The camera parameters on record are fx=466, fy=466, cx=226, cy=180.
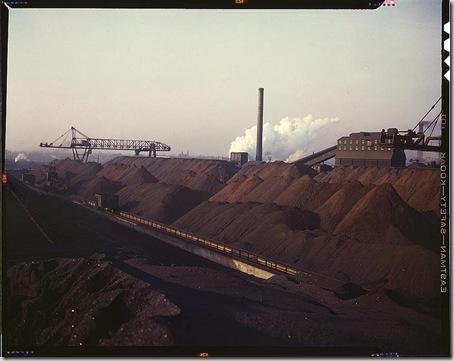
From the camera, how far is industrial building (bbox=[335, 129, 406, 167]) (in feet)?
138

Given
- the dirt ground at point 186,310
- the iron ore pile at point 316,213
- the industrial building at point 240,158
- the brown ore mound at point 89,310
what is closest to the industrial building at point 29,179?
the iron ore pile at point 316,213

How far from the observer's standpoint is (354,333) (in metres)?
13.5

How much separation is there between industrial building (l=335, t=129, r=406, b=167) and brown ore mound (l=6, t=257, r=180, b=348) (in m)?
30.6

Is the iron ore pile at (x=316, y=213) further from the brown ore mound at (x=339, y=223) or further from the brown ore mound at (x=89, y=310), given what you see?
the brown ore mound at (x=89, y=310)

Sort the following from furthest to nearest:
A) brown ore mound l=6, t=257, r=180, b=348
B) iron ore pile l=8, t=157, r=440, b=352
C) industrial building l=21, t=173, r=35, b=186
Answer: industrial building l=21, t=173, r=35, b=186
iron ore pile l=8, t=157, r=440, b=352
brown ore mound l=6, t=257, r=180, b=348

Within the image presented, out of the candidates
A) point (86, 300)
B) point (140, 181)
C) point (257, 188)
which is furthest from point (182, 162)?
point (86, 300)

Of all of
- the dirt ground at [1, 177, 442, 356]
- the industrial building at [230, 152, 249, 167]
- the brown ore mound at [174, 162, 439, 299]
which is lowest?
the dirt ground at [1, 177, 442, 356]

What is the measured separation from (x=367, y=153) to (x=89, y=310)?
34.1 metres

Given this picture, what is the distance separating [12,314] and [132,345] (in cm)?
414

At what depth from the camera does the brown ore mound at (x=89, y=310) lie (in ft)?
42.0

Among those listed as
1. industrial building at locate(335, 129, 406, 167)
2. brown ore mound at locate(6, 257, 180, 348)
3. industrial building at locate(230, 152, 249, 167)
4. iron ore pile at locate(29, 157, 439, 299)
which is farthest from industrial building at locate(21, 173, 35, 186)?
brown ore mound at locate(6, 257, 180, 348)

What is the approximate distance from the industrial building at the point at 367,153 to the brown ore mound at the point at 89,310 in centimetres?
3061

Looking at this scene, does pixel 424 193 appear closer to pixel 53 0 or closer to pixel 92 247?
pixel 92 247

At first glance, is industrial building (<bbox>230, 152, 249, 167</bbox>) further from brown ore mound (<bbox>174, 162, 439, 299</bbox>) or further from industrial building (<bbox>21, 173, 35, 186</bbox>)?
industrial building (<bbox>21, 173, 35, 186</bbox>)
